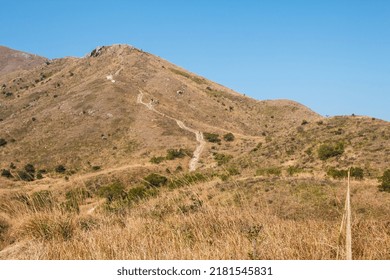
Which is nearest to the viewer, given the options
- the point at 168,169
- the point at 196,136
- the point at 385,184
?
the point at 385,184

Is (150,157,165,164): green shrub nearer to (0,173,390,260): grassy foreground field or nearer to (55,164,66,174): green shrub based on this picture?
(55,164,66,174): green shrub

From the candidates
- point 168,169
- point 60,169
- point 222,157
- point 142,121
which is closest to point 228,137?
point 222,157

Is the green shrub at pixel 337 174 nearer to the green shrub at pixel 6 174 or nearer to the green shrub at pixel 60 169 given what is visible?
the green shrub at pixel 60 169

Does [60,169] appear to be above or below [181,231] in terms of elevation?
below

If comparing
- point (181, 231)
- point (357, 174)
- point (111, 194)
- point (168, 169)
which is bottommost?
point (111, 194)

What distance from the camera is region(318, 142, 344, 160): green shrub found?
48594 millimetres

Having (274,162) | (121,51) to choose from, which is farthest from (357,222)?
(121,51)

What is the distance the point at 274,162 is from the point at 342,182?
2269cm

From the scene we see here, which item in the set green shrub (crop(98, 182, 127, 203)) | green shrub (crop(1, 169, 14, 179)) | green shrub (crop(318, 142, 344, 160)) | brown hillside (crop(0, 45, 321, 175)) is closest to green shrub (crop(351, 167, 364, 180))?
green shrub (crop(318, 142, 344, 160))

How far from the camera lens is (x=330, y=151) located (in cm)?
4872

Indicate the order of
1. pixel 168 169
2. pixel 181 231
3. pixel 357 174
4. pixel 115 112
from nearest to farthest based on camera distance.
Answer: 1. pixel 181 231
2. pixel 357 174
3. pixel 168 169
4. pixel 115 112

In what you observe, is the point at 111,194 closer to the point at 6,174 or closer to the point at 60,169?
the point at 6,174

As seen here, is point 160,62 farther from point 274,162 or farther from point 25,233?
point 25,233

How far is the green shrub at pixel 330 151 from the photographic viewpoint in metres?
48.6
